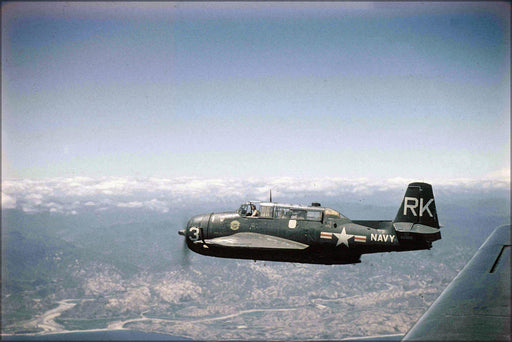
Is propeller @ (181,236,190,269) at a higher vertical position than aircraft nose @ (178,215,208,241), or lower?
lower

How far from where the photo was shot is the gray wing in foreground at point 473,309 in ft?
17.9

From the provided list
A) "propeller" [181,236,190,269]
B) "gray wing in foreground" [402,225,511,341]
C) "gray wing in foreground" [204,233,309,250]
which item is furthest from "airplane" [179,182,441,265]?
"gray wing in foreground" [402,225,511,341]

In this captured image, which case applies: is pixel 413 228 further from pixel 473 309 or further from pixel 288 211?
pixel 473 309

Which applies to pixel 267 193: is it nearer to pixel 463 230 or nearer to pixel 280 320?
pixel 463 230

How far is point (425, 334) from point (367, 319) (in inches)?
7566

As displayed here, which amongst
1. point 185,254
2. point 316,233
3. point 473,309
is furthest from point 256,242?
point 473,309

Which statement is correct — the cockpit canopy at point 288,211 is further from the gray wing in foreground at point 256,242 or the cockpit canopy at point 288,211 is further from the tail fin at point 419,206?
the tail fin at point 419,206

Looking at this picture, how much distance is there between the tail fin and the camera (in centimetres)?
1745

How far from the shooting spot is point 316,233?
18.6 meters

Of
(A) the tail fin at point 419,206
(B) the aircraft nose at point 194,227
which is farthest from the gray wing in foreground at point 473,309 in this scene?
(B) the aircraft nose at point 194,227

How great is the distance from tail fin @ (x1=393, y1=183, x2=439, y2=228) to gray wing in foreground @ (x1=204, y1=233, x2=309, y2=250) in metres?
5.63

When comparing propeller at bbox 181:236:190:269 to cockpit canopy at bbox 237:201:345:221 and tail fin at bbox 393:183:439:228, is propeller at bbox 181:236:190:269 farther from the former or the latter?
tail fin at bbox 393:183:439:228

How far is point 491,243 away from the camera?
13969mm

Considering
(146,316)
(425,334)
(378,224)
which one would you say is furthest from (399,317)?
(425,334)
